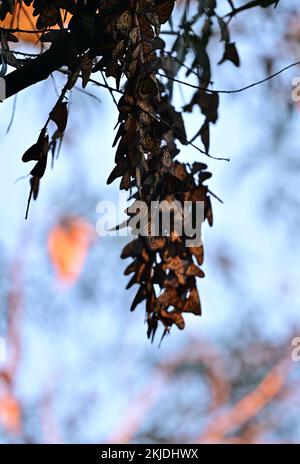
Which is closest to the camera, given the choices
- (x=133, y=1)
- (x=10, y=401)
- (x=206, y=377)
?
(x=133, y=1)

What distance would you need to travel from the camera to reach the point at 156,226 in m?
1.12

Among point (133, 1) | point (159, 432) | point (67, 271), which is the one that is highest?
point (67, 271)

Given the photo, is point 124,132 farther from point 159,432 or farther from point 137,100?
point 159,432

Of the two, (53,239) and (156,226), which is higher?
(53,239)

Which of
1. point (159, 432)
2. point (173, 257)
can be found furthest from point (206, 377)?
point (173, 257)

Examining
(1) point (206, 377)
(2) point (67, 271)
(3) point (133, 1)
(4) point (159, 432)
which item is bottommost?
(3) point (133, 1)

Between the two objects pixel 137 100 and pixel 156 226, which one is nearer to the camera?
pixel 137 100
